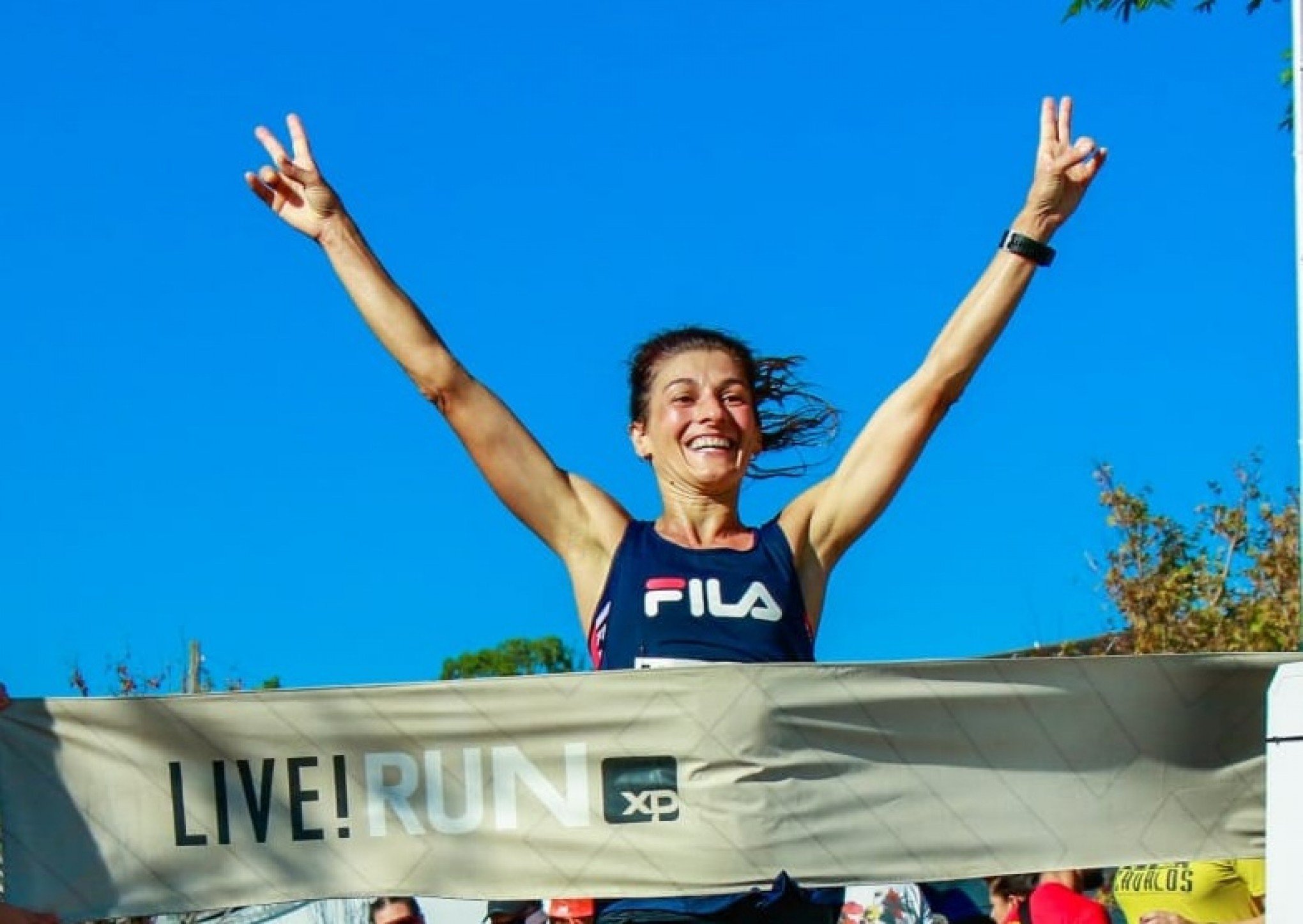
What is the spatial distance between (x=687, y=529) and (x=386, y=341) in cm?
82

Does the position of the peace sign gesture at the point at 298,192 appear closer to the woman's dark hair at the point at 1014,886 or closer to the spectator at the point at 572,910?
the spectator at the point at 572,910

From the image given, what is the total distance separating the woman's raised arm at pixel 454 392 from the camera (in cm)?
471

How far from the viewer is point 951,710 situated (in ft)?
14.9

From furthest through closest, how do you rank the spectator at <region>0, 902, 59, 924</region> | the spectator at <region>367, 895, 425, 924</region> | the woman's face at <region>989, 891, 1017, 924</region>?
the woman's face at <region>989, 891, 1017, 924</region> < the spectator at <region>367, 895, 425, 924</region> < the spectator at <region>0, 902, 59, 924</region>

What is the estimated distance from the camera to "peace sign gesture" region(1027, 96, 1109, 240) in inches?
191

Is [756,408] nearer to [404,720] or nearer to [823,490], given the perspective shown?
[823,490]

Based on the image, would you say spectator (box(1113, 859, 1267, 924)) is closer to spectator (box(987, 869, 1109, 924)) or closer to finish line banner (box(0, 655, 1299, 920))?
spectator (box(987, 869, 1109, 924))

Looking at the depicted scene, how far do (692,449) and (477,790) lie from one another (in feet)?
3.09

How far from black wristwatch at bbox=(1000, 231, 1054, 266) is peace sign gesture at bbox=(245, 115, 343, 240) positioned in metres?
1.58

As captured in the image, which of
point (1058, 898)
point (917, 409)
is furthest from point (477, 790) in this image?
point (1058, 898)

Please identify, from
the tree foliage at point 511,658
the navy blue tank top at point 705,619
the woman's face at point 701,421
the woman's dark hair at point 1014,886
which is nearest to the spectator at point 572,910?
the navy blue tank top at point 705,619

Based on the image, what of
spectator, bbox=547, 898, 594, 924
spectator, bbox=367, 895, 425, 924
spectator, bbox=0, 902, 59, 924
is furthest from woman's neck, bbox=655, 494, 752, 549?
spectator, bbox=367, 895, 425, 924

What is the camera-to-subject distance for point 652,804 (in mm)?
4445

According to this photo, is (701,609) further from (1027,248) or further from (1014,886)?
(1014,886)
